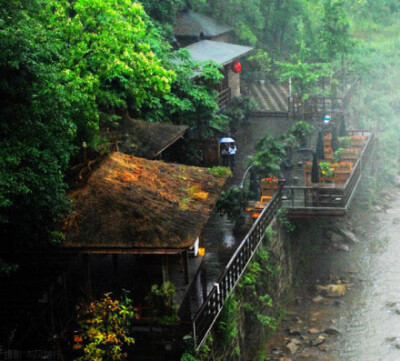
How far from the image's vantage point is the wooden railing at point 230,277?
752 inches

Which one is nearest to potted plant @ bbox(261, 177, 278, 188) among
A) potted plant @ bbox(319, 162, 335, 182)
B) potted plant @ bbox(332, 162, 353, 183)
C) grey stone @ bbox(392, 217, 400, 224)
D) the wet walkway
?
the wet walkway

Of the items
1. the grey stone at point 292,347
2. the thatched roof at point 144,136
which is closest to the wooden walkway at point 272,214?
the grey stone at point 292,347

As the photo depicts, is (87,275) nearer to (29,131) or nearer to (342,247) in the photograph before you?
(29,131)

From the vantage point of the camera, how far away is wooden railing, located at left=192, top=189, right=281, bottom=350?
19.1 meters

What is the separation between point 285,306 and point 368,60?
A: 27.7 m

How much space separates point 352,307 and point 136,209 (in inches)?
510

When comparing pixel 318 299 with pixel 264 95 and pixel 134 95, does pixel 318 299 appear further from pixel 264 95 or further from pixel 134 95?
pixel 264 95

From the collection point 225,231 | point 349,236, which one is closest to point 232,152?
point 349,236

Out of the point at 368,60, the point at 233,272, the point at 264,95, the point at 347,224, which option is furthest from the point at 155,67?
the point at 368,60

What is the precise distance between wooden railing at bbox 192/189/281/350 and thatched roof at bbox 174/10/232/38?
68.8ft

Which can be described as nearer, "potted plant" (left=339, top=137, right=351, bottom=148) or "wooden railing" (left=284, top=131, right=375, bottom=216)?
"wooden railing" (left=284, top=131, right=375, bottom=216)

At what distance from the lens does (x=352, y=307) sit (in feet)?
94.1

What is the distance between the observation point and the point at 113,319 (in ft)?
58.0

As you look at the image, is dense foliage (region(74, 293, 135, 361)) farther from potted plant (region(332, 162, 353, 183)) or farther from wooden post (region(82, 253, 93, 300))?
potted plant (region(332, 162, 353, 183))
